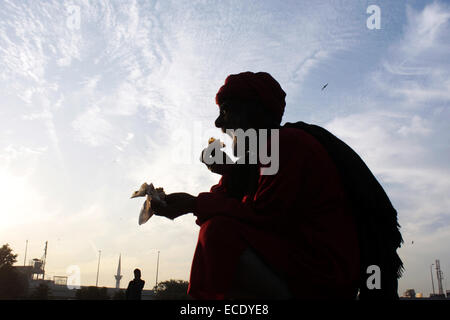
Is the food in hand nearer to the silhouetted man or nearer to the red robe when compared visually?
the silhouetted man

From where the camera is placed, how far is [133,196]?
2469 mm

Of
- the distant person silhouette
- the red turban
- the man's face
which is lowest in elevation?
the distant person silhouette

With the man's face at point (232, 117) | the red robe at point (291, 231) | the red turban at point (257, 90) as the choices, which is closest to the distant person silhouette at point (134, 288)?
the man's face at point (232, 117)

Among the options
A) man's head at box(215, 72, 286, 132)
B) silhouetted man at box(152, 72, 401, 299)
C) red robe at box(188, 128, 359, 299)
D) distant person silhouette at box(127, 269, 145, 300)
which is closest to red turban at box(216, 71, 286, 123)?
man's head at box(215, 72, 286, 132)

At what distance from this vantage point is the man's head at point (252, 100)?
2695 millimetres

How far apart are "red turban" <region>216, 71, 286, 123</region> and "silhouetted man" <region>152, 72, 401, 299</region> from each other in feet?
0.92

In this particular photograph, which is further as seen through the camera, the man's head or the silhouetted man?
the man's head

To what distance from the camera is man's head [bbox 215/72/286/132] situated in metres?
2.70

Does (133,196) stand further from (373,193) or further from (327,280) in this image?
(373,193)

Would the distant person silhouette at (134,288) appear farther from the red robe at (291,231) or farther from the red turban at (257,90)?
the red robe at (291,231)
